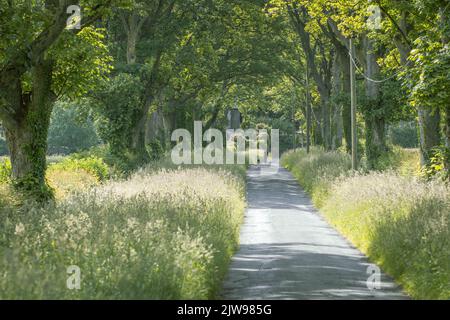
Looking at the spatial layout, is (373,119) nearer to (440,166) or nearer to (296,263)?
(440,166)

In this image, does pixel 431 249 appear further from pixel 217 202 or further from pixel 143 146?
pixel 143 146

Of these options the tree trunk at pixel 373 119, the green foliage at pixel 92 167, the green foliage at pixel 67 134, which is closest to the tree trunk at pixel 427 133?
the tree trunk at pixel 373 119

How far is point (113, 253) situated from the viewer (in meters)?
9.93

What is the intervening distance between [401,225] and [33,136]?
428 inches

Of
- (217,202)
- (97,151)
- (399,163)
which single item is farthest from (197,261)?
(97,151)

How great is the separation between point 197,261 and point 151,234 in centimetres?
83

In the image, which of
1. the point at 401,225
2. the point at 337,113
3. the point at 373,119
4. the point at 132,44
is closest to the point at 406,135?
the point at 337,113

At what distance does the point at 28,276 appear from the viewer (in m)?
7.73

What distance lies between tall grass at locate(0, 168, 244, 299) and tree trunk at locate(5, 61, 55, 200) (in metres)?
5.60

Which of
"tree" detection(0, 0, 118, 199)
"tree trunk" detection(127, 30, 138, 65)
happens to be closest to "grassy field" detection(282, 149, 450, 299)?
"tree" detection(0, 0, 118, 199)

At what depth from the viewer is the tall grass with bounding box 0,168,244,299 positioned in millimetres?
8078

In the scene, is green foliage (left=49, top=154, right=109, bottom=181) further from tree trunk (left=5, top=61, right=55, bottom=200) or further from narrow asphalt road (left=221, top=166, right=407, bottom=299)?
tree trunk (left=5, top=61, right=55, bottom=200)

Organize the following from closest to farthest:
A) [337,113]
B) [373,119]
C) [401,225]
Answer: [401,225] < [373,119] < [337,113]

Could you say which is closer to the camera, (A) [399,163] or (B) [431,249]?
(B) [431,249]
